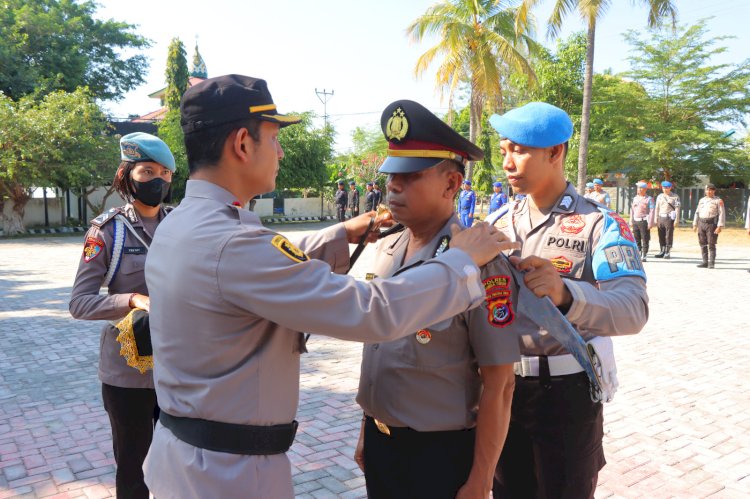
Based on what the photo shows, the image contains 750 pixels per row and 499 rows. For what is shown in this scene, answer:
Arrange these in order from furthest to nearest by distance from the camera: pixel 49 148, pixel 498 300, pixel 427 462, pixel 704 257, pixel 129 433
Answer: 1. pixel 49 148
2. pixel 704 257
3. pixel 129 433
4. pixel 427 462
5. pixel 498 300

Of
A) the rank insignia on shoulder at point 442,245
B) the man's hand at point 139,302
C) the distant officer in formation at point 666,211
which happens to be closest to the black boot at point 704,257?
the distant officer in formation at point 666,211

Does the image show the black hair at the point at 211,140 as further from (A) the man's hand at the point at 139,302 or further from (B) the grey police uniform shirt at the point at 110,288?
(B) the grey police uniform shirt at the point at 110,288

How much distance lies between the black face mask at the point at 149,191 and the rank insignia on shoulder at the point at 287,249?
5.66 feet

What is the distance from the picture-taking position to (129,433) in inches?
109

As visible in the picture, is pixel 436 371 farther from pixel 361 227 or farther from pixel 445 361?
pixel 361 227

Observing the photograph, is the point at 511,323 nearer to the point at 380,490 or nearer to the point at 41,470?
the point at 380,490

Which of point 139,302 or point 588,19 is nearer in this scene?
point 139,302

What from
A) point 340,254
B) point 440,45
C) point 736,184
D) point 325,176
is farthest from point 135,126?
point 340,254

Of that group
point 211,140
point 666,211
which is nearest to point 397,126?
point 211,140

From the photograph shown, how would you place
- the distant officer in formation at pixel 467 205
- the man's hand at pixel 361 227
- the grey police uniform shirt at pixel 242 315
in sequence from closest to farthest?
the grey police uniform shirt at pixel 242 315 → the man's hand at pixel 361 227 → the distant officer in formation at pixel 467 205

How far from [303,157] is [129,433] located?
1040 inches

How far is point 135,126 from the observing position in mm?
32344

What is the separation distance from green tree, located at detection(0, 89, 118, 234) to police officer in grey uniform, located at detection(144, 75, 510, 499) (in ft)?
69.8

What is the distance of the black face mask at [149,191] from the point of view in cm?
299
